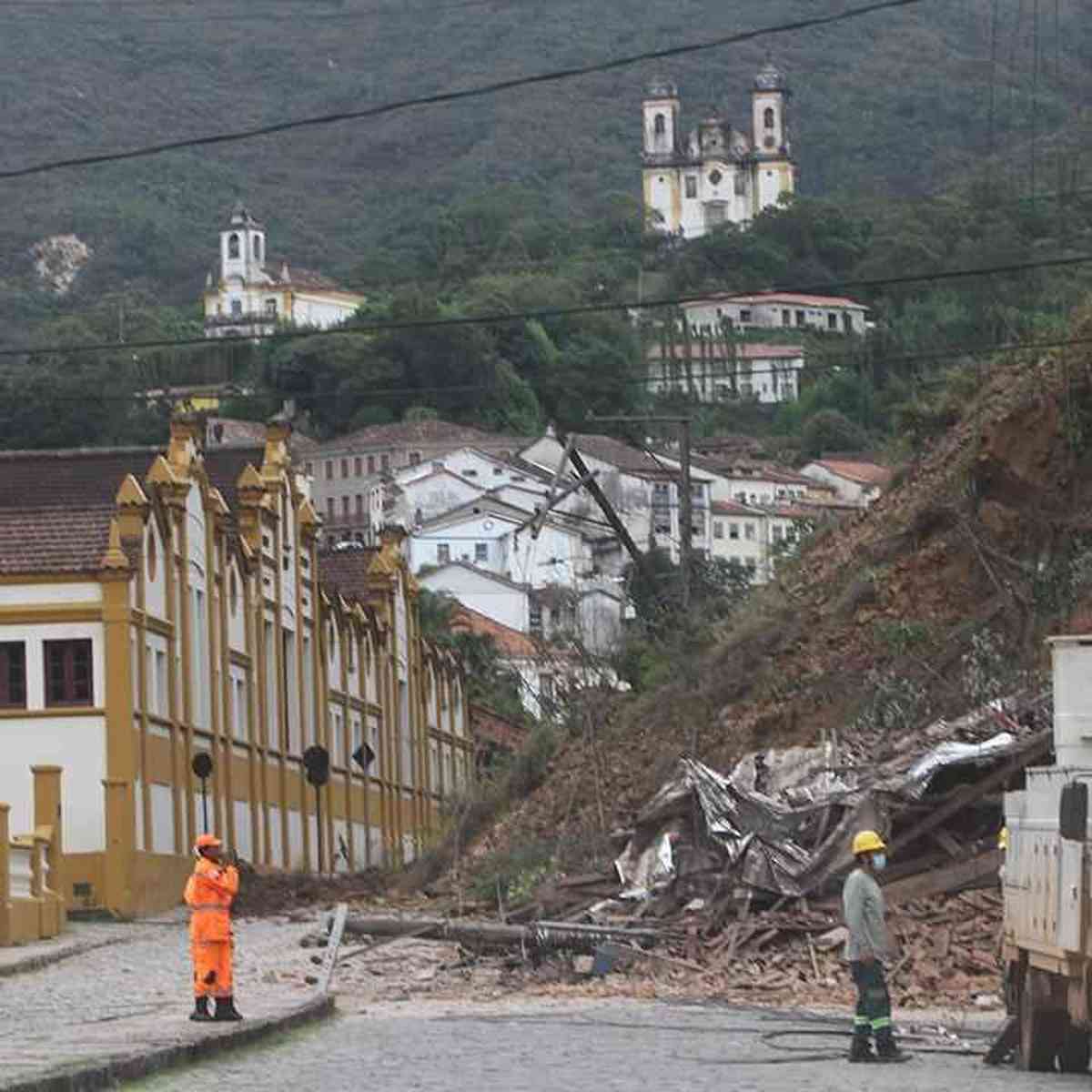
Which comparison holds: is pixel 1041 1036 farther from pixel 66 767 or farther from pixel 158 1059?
pixel 66 767

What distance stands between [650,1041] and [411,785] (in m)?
55.3

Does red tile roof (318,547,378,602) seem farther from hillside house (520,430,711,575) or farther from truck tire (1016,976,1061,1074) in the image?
truck tire (1016,976,1061,1074)

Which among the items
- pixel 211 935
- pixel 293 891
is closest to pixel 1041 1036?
pixel 211 935

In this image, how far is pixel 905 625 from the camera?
43031 millimetres

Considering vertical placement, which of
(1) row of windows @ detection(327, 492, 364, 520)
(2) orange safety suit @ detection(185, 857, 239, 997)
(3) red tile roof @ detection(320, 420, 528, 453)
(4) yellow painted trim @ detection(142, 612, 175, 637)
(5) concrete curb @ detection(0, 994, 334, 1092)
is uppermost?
(3) red tile roof @ detection(320, 420, 528, 453)

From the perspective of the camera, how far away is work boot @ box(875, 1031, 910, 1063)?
24.7m

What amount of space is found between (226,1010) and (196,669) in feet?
107

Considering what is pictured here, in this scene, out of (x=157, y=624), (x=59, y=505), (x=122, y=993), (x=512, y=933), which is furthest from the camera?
(x=59, y=505)

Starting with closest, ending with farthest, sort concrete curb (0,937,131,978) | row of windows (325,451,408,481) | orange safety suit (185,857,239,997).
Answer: orange safety suit (185,857,239,997), concrete curb (0,937,131,978), row of windows (325,451,408,481)

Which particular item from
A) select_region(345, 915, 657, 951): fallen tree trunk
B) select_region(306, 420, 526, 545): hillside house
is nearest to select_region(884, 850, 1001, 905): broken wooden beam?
select_region(345, 915, 657, 951): fallen tree trunk

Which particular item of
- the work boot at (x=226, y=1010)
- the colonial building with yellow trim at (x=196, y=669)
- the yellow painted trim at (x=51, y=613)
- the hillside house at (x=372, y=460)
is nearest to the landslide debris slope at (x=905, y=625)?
the colonial building with yellow trim at (x=196, y=669)

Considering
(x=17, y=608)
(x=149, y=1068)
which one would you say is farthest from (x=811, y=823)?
(x=17, y=608)

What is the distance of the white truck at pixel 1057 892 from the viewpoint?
73.9 feet

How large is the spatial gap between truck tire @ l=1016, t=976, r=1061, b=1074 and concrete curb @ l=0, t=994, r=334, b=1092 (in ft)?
18.1
